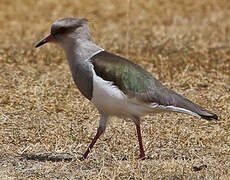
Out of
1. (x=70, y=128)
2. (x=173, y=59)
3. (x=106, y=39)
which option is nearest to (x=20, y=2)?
(x=106, y=39)

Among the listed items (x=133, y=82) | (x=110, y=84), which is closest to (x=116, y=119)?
(x=133, y=82)

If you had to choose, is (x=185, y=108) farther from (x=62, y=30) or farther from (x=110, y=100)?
(x=62, y=30)

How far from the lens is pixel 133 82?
513cm

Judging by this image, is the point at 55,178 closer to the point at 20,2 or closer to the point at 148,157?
the point at 148,157

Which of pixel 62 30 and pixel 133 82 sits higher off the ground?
pixel 62 30

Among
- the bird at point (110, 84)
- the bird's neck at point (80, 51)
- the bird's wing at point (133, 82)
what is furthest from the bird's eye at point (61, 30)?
the bird's wing at point (133, 82)

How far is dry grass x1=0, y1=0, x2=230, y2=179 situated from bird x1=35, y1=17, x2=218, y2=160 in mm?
392

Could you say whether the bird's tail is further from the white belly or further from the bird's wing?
the white belly

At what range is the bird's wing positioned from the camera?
16.6ft

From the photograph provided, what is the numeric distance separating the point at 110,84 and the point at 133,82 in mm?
220

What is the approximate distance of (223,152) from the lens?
5.39 m

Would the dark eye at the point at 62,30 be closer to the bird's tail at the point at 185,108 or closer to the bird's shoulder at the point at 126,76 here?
the bird's shoulder at the point at 126,76

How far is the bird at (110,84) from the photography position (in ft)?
16.4

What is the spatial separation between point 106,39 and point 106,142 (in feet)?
12.6
